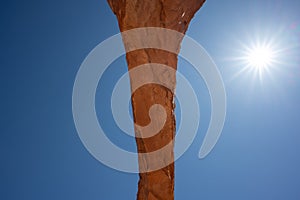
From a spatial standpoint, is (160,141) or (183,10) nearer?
(160,141)

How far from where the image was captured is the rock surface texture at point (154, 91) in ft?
6.61

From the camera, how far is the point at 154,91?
2023 mm

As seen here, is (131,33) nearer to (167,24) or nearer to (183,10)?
(167,24)

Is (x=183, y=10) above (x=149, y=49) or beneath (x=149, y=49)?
above

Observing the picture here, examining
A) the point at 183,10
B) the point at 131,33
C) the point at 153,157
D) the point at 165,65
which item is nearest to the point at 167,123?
the point at 153,157

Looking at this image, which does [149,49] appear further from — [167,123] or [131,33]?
[167,123]

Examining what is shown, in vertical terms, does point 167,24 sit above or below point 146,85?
above

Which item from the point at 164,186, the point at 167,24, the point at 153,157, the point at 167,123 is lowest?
the point at 164,186

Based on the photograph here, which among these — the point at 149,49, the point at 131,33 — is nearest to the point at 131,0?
the point at 131,33

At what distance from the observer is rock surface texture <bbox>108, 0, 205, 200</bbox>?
6.61 ft

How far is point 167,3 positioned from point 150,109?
2.60 feet

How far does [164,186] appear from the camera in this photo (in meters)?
2.05

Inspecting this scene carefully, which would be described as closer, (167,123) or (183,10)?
(167,123)

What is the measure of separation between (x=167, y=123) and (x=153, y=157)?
26cm
